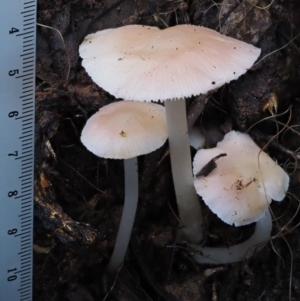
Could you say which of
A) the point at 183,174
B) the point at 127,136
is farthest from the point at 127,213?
the point at 127,136

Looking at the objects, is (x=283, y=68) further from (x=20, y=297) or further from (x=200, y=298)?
(x=20, y=297)

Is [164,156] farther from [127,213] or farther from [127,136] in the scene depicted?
[127,136]

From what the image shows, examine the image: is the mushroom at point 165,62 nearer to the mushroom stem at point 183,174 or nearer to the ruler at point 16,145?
the mushroom stem at point 183,174

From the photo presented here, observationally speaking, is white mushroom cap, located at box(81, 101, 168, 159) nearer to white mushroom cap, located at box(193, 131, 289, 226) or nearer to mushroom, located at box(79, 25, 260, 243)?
mushroom, located at box(79, 25, 260, 243)

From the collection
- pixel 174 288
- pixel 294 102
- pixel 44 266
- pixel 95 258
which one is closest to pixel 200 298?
pixel 174 288

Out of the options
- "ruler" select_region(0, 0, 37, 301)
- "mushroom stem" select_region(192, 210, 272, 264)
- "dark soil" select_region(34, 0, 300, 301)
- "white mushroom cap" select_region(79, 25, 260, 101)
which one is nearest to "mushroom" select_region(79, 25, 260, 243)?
"white mushroom cap" select_region(79, 25, 260, 101)

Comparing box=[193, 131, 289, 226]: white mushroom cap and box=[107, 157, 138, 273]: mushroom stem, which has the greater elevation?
box=[193, 131, 289, 226]: white mushroom cap
